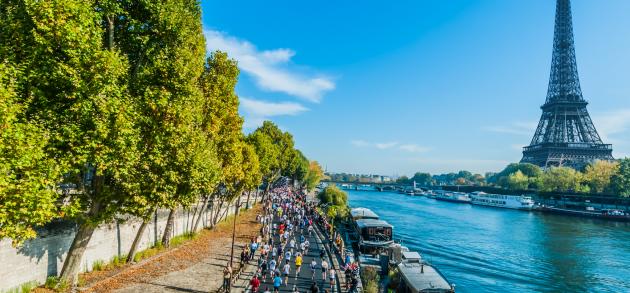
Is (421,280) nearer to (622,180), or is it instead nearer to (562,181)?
(622,180)

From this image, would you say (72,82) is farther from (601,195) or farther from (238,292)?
(601,195)

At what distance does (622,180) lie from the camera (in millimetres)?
88188

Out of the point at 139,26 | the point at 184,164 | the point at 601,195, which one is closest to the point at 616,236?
the point at 601,195

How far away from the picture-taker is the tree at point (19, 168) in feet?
38.9

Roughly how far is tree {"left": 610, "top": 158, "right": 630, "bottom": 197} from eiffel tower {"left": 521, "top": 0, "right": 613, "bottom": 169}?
123ft

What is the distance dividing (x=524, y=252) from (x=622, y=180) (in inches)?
Result: 2473

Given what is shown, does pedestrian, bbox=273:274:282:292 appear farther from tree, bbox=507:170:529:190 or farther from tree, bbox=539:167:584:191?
tree, bbox=507:170:529:190

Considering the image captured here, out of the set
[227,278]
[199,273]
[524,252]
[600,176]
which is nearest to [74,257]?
[227,278]

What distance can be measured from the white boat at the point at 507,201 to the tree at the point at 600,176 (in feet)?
51.4

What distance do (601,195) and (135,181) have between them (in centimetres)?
11486

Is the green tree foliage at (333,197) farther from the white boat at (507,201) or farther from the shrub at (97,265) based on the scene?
the white boat at (507,201)

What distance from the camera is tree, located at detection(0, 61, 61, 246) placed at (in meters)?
11.9

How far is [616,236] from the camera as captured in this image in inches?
2370

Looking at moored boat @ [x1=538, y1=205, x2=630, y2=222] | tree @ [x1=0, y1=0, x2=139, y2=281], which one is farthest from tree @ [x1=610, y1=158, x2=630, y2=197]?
tree @ [x1=0, y1=0, x2=139, y2=281]
